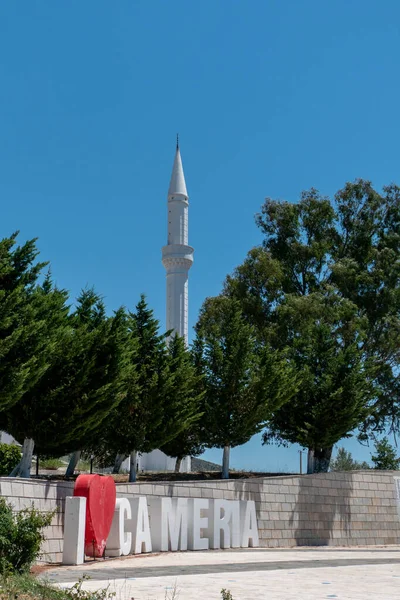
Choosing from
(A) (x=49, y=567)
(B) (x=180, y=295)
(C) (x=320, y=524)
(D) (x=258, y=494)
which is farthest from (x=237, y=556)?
(B) (x=180, y=295)

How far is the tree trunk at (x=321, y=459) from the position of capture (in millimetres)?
33753

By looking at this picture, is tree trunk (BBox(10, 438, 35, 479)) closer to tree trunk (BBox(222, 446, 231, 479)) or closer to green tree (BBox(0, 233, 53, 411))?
green tree (BBox(0, 233, 53, 411))

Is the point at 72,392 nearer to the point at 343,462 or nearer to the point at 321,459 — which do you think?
the point at 321,459

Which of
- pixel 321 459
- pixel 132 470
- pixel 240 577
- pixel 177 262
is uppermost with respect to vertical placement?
pixel 177 262

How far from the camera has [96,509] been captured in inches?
711

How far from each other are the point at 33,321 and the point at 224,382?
36.8 feet

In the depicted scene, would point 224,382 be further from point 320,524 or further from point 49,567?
point 49,567

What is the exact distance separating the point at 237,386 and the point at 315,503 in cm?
540

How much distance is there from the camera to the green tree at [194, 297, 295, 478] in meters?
29.6

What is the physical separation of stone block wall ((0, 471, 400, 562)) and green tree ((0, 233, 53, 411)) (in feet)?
14.3

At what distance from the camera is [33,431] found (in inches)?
870

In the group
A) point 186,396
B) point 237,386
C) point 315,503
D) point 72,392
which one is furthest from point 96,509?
point 315,503

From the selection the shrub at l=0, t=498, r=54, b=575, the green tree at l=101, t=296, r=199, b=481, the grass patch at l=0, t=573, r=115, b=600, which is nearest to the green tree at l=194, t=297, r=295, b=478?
the green tree at l=101, t=296, r=199, b=481

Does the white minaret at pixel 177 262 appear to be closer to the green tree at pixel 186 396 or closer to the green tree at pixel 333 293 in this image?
the green tree at pixel 333 293
